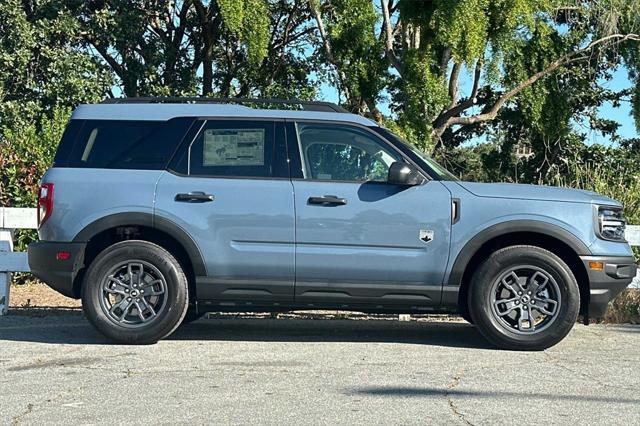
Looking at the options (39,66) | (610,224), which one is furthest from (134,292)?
(39,66)

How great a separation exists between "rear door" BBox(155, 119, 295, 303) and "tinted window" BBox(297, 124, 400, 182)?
10.3 inches

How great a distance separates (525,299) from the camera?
7102mm

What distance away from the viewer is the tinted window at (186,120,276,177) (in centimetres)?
723

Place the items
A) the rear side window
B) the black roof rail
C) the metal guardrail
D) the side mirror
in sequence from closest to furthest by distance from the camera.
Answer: the side mirror
the rear side window
the black roof rail
the metal guardrail

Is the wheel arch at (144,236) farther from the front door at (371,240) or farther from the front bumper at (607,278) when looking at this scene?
the front bumper at (607,278)

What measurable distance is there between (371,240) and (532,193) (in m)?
1.45

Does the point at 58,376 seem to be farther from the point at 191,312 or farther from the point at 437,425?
the point at 437,425

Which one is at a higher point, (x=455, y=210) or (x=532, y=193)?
(x=532, y=193)

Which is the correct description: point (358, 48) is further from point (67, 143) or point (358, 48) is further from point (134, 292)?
point (134, 292)

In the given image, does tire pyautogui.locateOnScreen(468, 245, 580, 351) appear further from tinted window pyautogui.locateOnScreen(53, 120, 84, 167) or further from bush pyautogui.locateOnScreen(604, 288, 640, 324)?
tinted window pyautogui.locateOnScreen(53, 120, 84, 167)

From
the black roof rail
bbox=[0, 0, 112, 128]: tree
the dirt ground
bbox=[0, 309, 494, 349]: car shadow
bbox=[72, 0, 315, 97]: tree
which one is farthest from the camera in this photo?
bbox=[72, 0, 315, 97]: tree

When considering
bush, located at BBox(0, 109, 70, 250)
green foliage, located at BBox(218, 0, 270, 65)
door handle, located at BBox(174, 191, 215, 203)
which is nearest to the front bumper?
door handle, located at BBox(174, 191, 215, 203)

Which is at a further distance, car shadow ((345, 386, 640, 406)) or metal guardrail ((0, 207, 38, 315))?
metal guardrail ((0, 207, 38, 315))

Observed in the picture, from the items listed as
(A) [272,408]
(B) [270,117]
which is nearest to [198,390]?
(A) [272,408]
